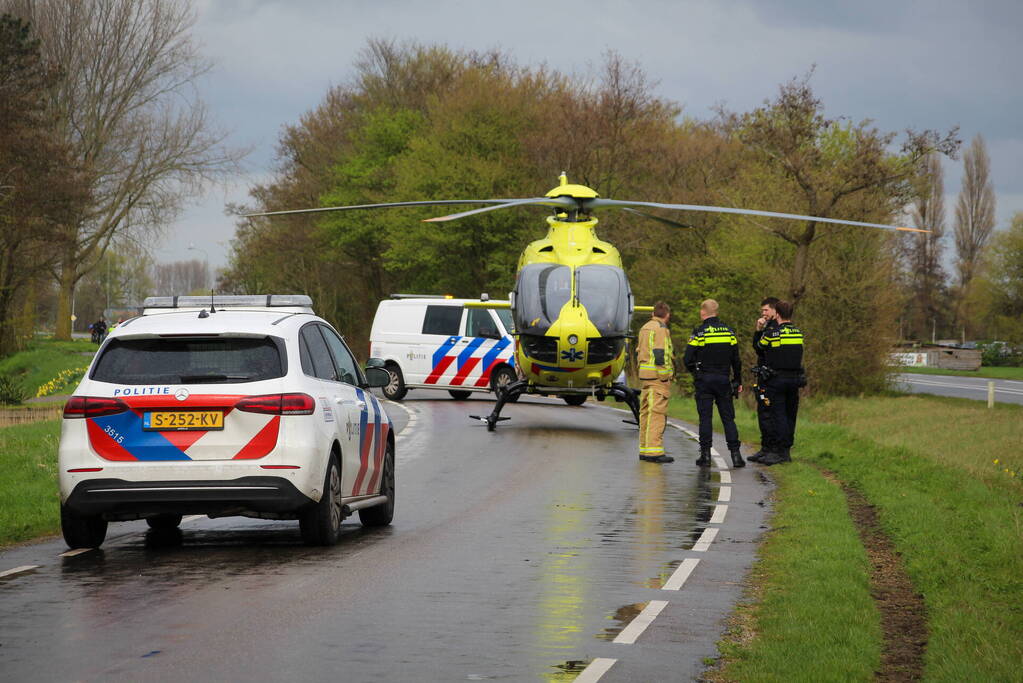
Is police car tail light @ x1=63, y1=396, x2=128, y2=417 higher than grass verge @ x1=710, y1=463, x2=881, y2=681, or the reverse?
police car tail light @ x1=63, y1=396, x2=128, y2=417

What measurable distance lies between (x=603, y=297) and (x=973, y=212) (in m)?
99.8

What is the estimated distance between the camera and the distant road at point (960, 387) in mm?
45000

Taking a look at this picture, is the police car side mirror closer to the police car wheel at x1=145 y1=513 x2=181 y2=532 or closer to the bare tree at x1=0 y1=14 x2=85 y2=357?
the police car wheel at x1=145 y1=513 x2=181 y2=532

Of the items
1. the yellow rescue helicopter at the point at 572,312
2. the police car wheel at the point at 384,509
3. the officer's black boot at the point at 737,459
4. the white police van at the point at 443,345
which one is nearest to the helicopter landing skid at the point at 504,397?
the yellow rescue helicopter at the point at 572,312

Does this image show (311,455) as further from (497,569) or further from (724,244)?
(724,244)

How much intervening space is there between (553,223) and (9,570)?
16924 mm

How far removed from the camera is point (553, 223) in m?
25.9

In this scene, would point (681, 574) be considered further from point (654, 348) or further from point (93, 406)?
point (654, 348)

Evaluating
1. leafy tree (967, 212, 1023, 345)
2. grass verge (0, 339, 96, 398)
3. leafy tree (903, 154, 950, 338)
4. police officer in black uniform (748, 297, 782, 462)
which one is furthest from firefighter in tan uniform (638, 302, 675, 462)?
leafy tree (903, 154, 950, 338)

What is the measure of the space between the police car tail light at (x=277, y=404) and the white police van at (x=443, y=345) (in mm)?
22443

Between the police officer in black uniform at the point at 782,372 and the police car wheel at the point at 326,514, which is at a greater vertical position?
the police officer in black uniform at the point at 782,372

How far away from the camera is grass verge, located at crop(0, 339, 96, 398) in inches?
1971

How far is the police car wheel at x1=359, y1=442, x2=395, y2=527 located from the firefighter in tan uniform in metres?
6.82

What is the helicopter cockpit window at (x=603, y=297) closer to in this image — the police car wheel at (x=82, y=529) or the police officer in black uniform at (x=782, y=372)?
the police officer in black uniform at (x=782, y=372)
